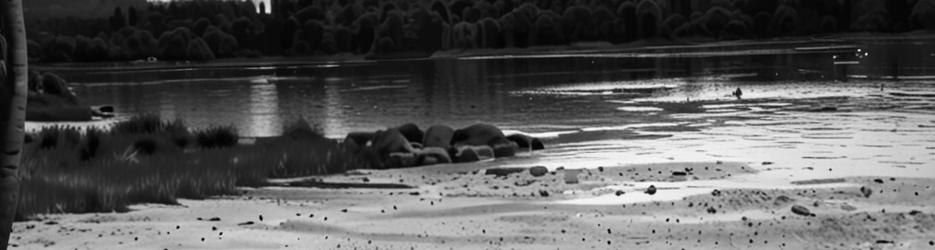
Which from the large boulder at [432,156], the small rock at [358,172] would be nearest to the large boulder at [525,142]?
the large boulder at [432,156]

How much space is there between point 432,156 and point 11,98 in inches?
614

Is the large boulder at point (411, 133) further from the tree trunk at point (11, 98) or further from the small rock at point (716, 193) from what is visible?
the tree trunk at point (11, 98)

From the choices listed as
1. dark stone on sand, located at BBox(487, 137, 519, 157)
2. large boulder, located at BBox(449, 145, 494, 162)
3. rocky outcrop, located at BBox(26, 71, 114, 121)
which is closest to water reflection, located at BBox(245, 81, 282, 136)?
rocky outcrop, located at BBox(26, 71, 114, 121)

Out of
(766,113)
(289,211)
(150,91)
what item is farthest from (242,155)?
(150,91)

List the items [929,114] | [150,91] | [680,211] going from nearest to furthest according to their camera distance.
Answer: [680,211]
[929,114]
[150,91]

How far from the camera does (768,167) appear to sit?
68.0ft

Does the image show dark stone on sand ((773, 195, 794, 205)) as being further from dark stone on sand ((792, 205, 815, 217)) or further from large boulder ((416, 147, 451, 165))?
large boulder ((416, 147, 451, 165))

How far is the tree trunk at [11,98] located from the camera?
721 cm

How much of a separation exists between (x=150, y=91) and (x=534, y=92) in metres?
26.8

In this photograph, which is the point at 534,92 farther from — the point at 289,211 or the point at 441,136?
the point at 289,211

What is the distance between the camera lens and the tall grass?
16.0 m

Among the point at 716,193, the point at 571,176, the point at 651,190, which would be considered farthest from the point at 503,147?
the point at 716,193

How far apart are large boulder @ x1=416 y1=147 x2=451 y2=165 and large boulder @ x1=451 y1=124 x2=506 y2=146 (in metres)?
2.01

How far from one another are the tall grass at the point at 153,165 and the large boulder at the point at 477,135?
100 inches
